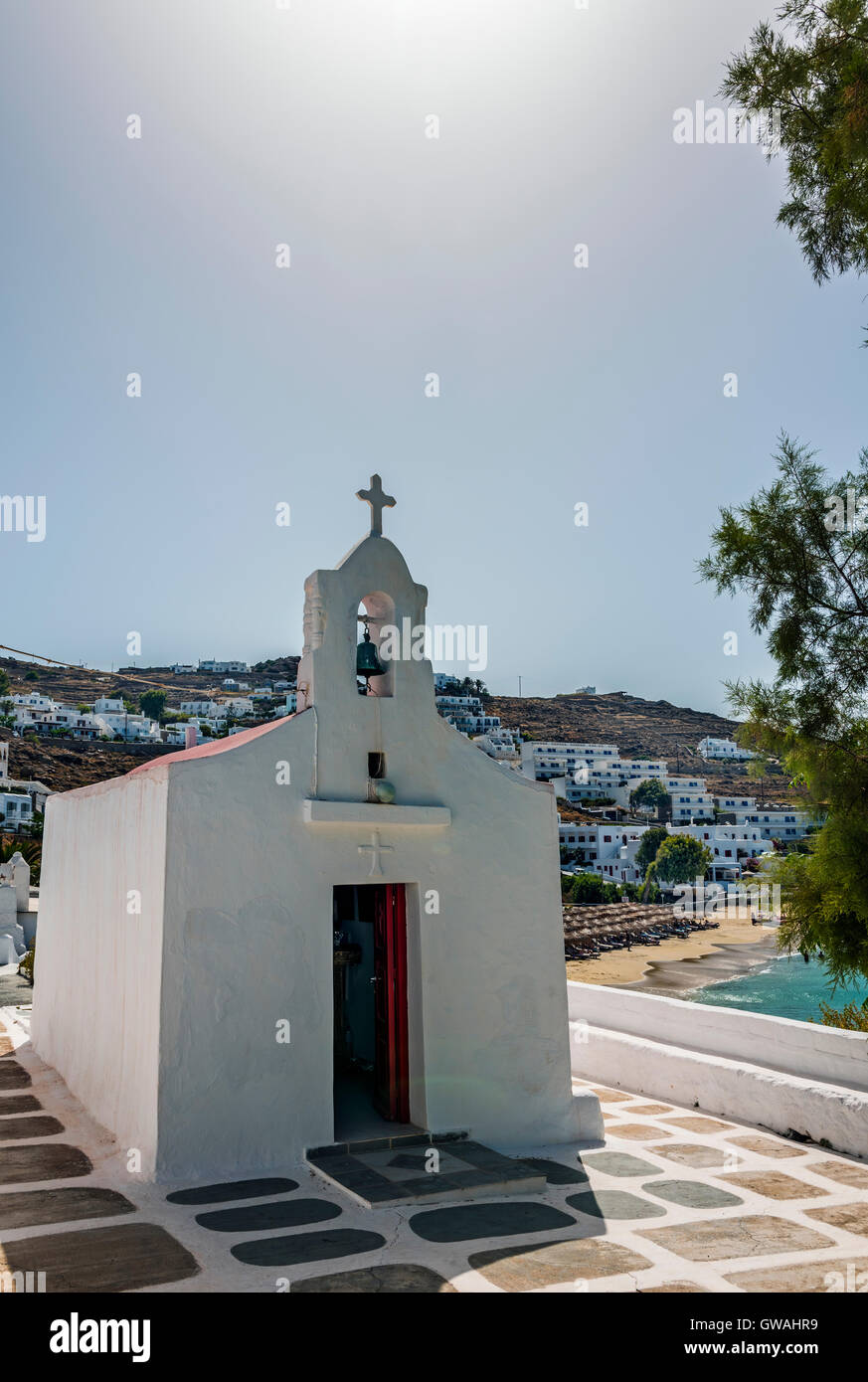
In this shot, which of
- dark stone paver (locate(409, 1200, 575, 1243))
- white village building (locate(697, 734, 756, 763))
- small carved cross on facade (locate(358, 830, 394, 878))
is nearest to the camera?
dark stone paver (locate(409, 1200, 575, 1243))

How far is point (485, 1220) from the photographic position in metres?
6.37

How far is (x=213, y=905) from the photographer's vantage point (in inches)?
290

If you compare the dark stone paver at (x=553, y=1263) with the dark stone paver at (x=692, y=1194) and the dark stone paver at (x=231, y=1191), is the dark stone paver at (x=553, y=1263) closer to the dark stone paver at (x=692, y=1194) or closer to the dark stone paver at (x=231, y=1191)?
the dark stone paver at (x=692, y=1194)

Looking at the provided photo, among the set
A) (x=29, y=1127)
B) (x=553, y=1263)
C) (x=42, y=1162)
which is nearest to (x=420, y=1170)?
(x=553, y=1263)

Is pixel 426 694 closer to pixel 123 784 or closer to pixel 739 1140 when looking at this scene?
pixel 123 784

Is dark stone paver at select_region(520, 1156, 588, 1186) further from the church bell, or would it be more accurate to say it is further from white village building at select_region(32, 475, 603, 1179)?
the church bell

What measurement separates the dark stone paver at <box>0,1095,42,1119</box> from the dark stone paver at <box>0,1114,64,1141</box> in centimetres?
27

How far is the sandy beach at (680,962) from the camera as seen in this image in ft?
149

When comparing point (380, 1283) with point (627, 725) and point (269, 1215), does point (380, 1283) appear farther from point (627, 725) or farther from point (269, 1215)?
point (627, 725)

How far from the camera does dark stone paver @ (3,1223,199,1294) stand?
522 centimetres

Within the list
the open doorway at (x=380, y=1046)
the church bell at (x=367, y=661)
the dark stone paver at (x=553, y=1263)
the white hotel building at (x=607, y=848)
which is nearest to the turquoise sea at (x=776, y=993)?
the white hotel building at (x=607, y=848)

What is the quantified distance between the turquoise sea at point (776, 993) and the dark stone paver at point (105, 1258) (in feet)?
123

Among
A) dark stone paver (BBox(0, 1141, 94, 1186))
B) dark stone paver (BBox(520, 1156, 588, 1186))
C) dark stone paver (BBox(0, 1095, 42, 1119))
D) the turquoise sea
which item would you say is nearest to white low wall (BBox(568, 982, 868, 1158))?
dark stone paver (BBox(520, 1156, 588, 1186))
